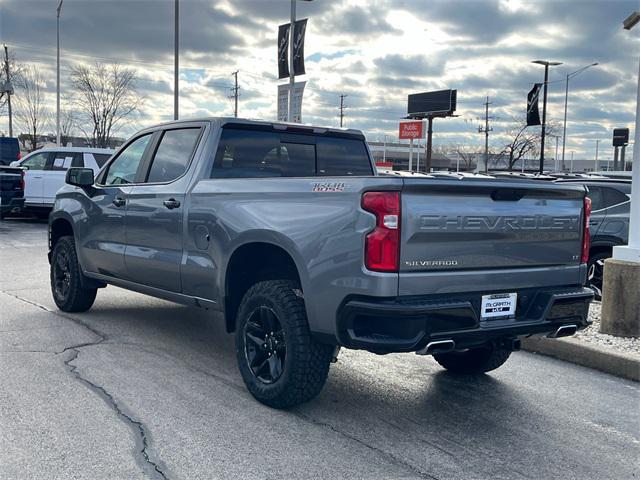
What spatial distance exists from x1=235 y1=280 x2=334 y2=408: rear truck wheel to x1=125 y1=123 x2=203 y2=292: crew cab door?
1061 millimetres

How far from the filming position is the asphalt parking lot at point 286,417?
12.5 feet

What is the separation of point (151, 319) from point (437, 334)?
4277 mm

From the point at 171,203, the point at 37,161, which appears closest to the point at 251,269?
the point at 171,203

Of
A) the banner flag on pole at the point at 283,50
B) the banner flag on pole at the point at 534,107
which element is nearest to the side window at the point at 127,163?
the banner flag on pole at the point at 283,50

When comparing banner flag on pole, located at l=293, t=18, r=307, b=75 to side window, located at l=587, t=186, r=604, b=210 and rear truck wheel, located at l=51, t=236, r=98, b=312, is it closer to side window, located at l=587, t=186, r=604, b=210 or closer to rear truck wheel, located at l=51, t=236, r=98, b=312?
side window, located at l=587, t=186, r=604, b=210

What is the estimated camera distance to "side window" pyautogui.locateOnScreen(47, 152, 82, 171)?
18.9 meters

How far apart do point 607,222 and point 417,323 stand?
6616 mm

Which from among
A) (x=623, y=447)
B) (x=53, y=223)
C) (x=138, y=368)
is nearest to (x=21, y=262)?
(x=53, y=223)

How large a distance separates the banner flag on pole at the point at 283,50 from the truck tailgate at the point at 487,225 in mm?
12644

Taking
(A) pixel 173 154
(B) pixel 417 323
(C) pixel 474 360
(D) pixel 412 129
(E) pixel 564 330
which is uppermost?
(D) pixel 412 129

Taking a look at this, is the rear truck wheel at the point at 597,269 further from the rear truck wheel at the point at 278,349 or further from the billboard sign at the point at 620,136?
the billboard sign at the point at 620,136

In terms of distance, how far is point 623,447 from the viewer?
430 cm

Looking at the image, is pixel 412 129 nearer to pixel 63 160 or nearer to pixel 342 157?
pixel 63 160

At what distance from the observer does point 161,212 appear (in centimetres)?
582
